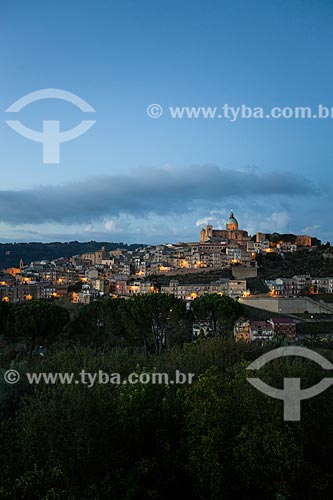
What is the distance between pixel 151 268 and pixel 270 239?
22.0 metres

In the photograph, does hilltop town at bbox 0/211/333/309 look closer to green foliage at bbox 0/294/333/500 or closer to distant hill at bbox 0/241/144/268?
distant hill at bbox 0/241/144/268

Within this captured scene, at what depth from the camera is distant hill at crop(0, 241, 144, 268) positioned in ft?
350

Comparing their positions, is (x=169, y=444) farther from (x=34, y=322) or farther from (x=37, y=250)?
(x=37, y=250)

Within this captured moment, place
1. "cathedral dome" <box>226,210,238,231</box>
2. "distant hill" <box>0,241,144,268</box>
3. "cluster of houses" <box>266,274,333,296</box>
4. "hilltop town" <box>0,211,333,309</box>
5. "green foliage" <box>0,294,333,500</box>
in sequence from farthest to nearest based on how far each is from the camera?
1. "distant hill" <box>0,241,144,268</box>
2. "cathedral dome" <box>226,210,238,231</box>
3. "hilltop town" <box>0,211,333,309</box>
4. "cluster of houses" <box>266,274,333,296</box>
5. "green foliage" <box>0,294,333,500</box>

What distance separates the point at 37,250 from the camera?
119 meters

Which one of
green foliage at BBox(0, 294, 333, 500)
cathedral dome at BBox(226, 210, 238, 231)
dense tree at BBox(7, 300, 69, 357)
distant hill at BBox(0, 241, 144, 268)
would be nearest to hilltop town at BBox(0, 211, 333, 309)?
cathedral dome at BBox(226, 210, 238, 231)

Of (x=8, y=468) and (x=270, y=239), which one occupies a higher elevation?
(x=270, y=239)

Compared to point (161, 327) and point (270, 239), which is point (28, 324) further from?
A: point (270, 239)

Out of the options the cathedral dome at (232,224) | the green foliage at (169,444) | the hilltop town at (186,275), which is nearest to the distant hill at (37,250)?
the hilltop town at (186,275)

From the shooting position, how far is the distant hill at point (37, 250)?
10681 cm

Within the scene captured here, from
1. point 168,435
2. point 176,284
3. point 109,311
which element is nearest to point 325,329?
point 109,311

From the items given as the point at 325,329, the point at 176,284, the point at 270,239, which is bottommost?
the point at 325,329

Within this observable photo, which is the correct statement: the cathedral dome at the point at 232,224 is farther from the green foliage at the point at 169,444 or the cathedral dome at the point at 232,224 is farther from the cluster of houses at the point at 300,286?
the green foliage at the point at 169,444

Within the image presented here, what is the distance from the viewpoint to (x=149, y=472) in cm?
723
